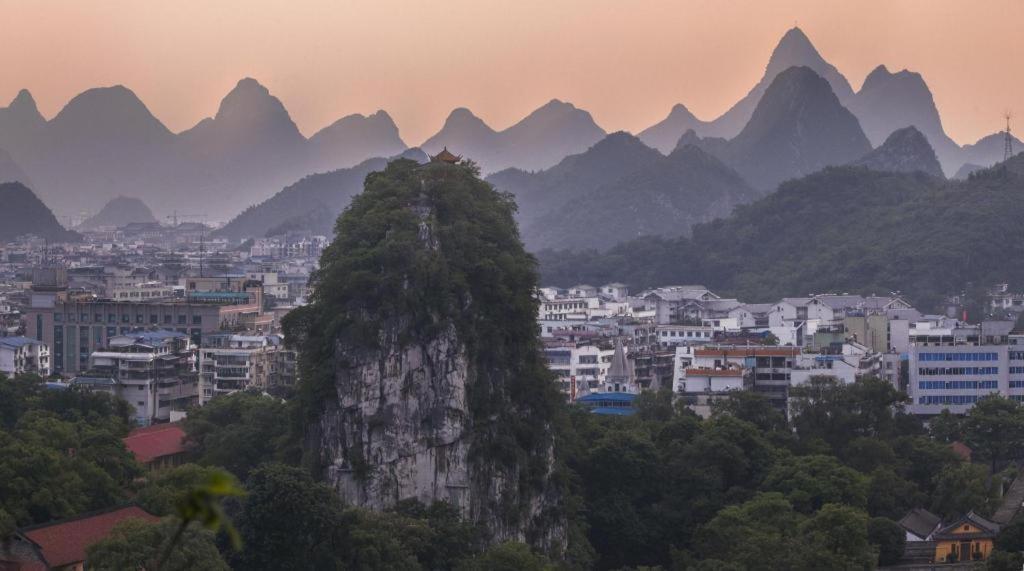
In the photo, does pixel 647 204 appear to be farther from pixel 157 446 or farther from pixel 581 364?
pixel 157 446

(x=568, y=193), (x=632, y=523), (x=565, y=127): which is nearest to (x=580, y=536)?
(x=632, y=523)

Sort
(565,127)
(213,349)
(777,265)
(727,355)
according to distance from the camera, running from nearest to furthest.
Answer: (727,355) < (213,349) < (777,265) < (565,127)

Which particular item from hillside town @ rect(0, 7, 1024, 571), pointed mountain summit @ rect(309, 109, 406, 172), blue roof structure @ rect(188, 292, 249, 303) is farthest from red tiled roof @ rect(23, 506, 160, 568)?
pointed mountain summit @ rect(309, 109, 406, 172)

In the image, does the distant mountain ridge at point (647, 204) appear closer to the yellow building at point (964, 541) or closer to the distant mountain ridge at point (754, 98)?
the distant mountain ridge at point (754, 98)

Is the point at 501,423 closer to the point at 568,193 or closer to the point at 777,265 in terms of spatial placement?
the point at 777,265

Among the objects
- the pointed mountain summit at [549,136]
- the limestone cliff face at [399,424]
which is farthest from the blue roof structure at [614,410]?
the pointed mountain summit at [549,136]

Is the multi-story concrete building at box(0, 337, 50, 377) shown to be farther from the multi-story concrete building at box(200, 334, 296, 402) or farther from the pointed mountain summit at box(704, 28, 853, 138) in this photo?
the pointed mountain summit at box(704, 28, 853, 138)
